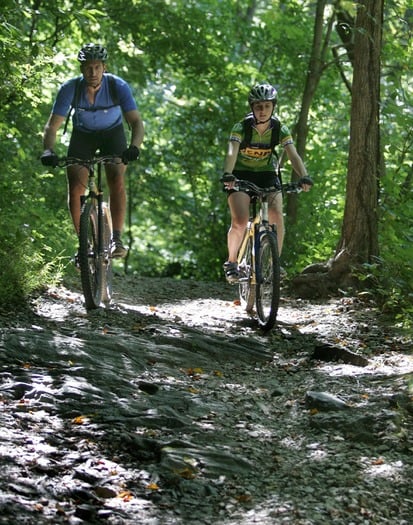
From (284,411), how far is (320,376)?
0.85 m

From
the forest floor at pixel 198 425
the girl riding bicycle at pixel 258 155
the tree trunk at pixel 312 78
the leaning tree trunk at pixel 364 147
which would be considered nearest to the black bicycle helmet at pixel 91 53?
the girl riding bicycle at pixel 258 155

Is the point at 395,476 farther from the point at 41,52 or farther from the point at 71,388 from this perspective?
the point at 41,52

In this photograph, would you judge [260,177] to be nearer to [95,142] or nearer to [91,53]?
[95,142]

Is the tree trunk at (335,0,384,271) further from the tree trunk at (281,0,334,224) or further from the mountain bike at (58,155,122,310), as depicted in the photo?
the tree trunk at (281,0,334,224)

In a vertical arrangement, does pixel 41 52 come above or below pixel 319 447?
above

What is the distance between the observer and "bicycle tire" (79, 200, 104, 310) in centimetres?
751

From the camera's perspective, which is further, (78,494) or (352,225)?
(352,225)

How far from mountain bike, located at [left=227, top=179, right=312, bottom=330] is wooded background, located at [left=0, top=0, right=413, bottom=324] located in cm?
115

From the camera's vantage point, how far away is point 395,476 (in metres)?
4.30

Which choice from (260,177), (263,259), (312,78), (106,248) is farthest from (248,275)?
(312,78)

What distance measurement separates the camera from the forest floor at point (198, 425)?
3.86 metres

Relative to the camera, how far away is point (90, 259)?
7777 mm

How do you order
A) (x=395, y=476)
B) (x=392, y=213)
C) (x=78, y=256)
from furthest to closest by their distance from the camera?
1. (x=392, y=213)
2. (x=78, y=256)
3. (x=395, y=476)

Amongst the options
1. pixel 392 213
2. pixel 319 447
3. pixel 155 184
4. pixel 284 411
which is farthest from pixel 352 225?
pixel 155 184
